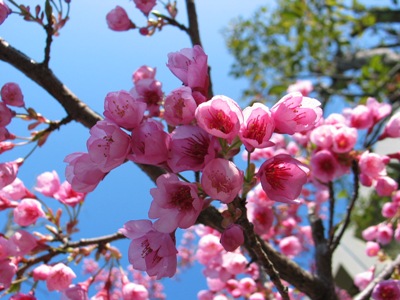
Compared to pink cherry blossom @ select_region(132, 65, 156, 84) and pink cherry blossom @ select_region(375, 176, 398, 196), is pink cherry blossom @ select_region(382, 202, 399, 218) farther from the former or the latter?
pink cherry blossom @ select_region(132, 65, 156, 84)

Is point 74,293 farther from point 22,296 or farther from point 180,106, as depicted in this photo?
point 180,106

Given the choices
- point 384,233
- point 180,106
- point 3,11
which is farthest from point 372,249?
point 3,11

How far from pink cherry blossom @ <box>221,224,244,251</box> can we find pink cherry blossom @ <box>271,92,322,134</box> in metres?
0.31

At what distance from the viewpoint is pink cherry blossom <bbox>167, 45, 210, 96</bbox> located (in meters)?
1.09

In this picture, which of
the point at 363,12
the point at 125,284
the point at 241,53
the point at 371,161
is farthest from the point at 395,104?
the point at 125,284

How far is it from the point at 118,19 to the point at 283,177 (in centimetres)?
150

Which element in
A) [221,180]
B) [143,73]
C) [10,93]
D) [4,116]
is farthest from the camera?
[143,73]

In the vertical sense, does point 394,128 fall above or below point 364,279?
above

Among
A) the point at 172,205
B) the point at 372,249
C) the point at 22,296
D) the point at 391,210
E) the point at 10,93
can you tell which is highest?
the point at 10,93

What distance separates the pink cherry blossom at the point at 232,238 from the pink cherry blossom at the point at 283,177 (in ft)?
0.45

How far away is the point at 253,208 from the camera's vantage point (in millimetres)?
2062

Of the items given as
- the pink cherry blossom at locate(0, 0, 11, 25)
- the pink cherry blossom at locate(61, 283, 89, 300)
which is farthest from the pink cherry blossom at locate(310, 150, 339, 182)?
the pink cherry blossom at locate(0, 0, 11, 25)

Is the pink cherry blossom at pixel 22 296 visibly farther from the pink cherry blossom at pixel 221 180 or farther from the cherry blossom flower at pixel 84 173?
the pink cherry blossom at pixel 221 180

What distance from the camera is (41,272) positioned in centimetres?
159
